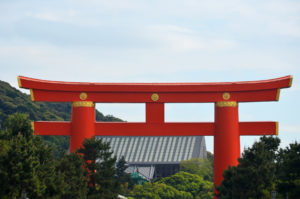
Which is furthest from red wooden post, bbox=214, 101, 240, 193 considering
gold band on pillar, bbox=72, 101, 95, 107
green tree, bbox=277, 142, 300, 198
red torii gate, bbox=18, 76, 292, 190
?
gold band on pillar, bbox=72, 101, 95, 107

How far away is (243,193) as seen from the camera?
35500mm

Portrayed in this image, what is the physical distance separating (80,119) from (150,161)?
51937 mm

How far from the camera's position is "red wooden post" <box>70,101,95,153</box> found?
39.2 m

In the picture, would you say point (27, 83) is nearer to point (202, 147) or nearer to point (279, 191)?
point (279, 191)

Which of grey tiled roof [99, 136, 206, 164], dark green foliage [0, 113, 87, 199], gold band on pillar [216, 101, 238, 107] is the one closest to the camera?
dark green foliage [0, 113, 87, 199]

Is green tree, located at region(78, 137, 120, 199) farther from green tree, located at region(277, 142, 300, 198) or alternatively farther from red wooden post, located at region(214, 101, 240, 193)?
green tree, located at region(277, 142, 300, 198)

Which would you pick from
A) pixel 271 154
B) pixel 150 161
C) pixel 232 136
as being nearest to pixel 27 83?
pixel 232 136

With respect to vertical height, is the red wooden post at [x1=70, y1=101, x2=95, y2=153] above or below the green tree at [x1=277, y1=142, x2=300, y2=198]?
above

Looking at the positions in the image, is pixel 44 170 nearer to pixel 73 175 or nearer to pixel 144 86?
pixel 73 175

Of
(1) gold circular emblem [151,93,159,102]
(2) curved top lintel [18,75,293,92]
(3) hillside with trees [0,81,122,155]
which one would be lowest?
(1) gold circular emblem [151,93,159,102]

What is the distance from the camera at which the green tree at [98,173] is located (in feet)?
125

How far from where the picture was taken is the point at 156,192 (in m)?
63.3

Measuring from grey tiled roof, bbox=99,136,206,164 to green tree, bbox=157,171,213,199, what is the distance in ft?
61.0

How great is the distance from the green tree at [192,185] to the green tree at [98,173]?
29.8m
